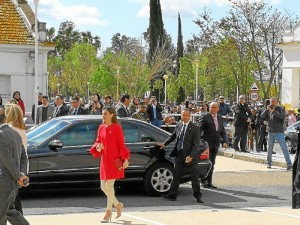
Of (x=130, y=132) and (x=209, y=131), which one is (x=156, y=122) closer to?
(x=209, y=131)

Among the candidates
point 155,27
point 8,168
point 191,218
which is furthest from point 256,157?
point 155,27

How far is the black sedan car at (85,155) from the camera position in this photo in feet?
41.6

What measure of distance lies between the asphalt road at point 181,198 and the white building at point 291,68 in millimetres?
26093

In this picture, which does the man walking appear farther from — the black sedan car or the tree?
the tree

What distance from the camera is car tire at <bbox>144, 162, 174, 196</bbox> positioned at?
43.9 ft

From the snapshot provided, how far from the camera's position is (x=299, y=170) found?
858 centimetres

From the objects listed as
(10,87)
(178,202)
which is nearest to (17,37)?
(10,87)

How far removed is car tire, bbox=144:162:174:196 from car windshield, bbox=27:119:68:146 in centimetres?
178

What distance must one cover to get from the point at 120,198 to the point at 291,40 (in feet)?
103

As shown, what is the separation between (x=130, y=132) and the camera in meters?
13.6

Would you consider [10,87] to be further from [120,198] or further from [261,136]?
[120,198]

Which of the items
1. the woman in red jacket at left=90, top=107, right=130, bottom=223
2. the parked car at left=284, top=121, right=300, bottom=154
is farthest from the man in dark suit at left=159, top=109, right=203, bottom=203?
the parked car at left=284, top=121, right=300, bottom=154

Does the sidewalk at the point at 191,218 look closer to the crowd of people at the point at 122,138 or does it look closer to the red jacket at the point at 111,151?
the crowd of people at the point at 122,138

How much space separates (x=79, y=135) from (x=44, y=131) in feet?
2.16
